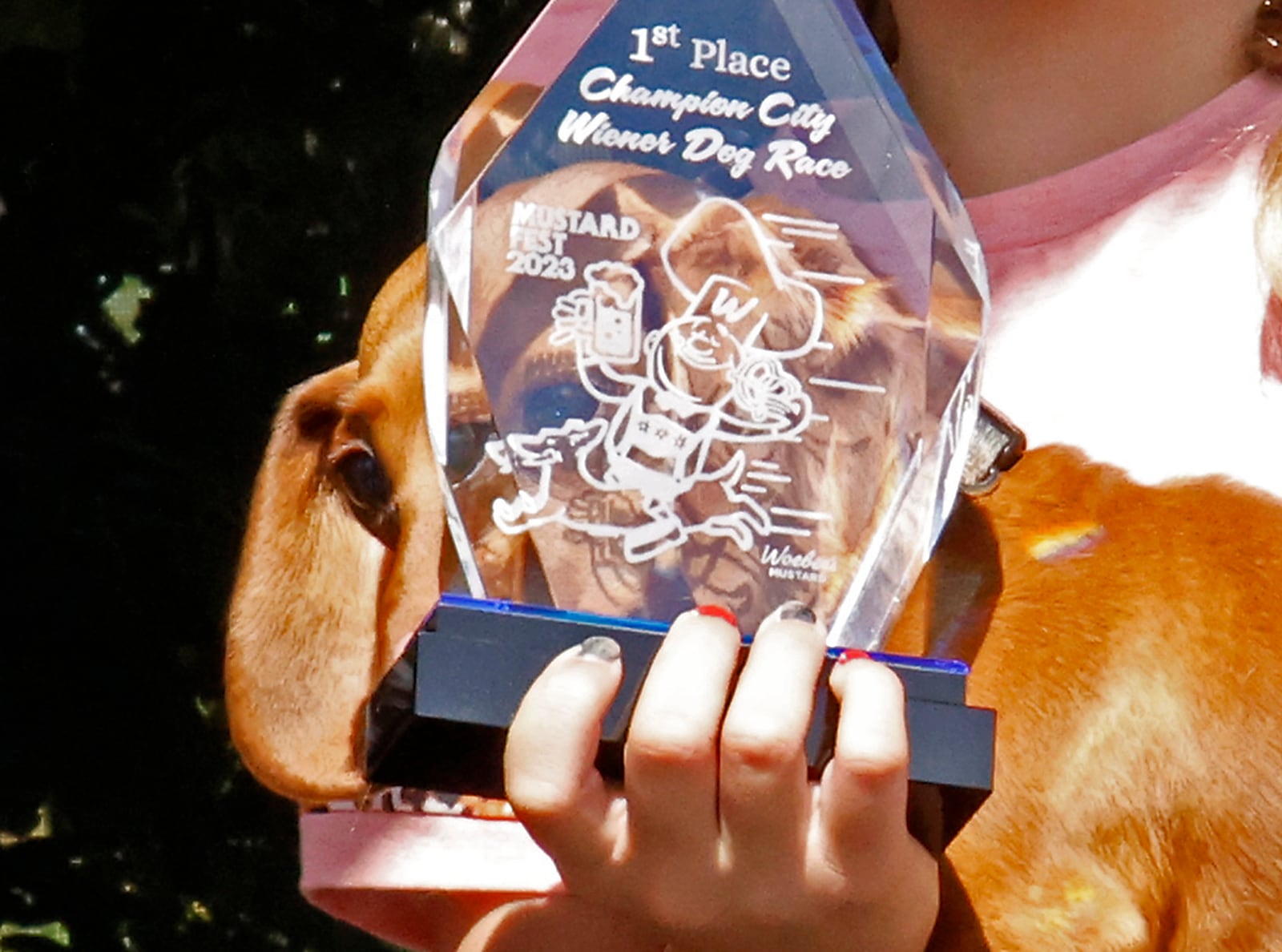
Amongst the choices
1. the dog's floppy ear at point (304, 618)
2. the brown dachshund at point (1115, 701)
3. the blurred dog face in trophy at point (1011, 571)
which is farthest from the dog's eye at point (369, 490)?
the brown dachshund at point (1115, 701)

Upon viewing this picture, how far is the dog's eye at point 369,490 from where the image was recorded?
2.58 feet

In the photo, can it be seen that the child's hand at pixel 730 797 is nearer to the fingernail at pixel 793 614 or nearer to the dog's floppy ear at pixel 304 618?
the fingernail at pixel 793 614

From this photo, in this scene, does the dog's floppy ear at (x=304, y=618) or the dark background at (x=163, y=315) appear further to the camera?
the dark background at (x=163, y=315)

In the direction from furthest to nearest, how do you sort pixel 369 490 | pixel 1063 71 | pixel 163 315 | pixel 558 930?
1. pixel 163 315
2. pixel 369 490
3. pixel 1063 71
4. pixel 558 930

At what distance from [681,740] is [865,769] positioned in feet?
0.18

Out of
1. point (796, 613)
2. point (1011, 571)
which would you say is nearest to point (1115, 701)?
point (1011, 571)

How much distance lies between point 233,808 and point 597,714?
2.11 feet

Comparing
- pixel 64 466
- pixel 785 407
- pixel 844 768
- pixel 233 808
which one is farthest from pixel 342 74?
pixel 844 768

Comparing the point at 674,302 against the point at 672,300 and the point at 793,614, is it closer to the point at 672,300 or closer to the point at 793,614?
the point at 672,300

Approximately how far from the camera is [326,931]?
3.43ft

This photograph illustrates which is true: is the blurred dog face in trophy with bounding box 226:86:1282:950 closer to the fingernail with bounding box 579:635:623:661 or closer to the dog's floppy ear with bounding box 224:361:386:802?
the fingernail with bounding box 579:635:623:661

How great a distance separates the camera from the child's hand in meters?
0.46

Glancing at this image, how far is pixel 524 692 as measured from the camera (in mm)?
486

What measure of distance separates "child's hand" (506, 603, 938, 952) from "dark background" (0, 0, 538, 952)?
60 cm
